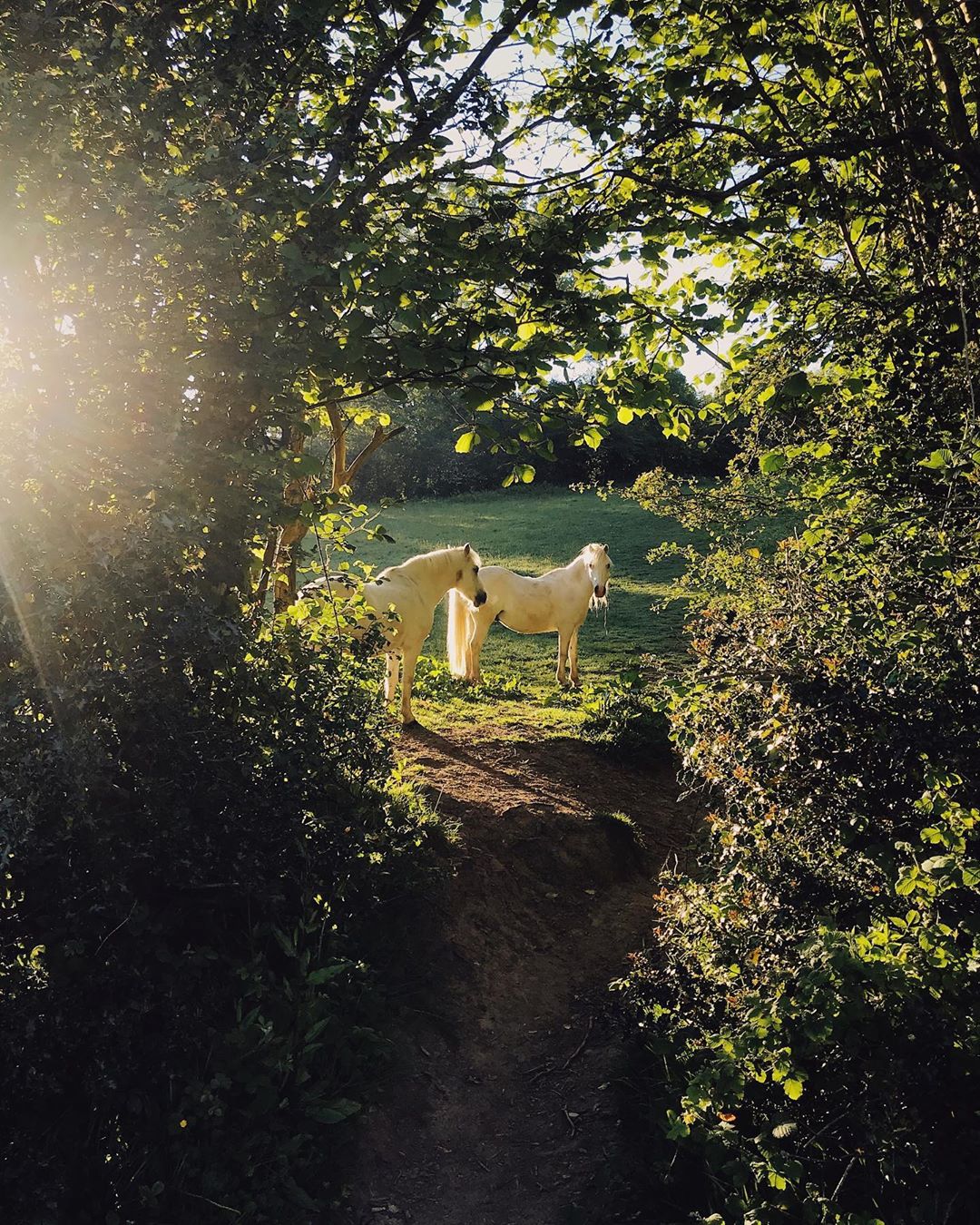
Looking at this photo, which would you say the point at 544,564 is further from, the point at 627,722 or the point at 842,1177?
the point at 842,1177

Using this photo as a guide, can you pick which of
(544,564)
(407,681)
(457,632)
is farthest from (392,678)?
(544,564)

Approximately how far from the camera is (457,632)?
12484mm

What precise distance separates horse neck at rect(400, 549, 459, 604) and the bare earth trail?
2.91m

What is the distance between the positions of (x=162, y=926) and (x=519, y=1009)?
268cm

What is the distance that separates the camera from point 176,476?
3.81 m

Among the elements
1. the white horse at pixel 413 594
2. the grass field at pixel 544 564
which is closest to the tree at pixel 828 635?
the white horse at pixel 413 594

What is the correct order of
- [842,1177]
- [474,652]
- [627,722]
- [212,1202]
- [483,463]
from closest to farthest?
[842,1177]
[212,1202]
[627,722]
[474,652]
[483,463]

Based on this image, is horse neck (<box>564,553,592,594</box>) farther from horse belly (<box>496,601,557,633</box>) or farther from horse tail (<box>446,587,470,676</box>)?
horse tail (<box>446,587,470,676</box>)

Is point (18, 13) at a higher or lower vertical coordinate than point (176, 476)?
higher

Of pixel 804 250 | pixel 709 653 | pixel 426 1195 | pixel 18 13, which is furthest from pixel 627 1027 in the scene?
pixel 18 13

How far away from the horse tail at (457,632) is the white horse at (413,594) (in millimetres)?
703

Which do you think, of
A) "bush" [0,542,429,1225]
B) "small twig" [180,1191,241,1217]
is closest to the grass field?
"bush" [0,542,429,1225]

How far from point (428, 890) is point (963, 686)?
12.2 ft

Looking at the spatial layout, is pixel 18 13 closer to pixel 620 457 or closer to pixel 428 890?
pixel 428 890
